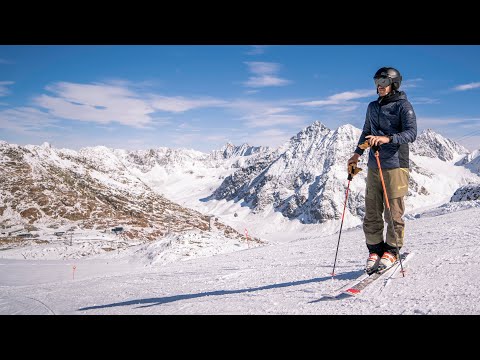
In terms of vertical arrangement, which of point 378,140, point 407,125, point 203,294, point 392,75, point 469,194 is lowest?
point 203,294

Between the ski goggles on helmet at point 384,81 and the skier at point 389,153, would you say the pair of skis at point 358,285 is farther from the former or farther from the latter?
the ski goggles on helmet at point 384,81

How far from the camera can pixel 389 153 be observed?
6.00m

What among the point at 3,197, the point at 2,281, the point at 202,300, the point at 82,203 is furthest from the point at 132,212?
the point at 202,300

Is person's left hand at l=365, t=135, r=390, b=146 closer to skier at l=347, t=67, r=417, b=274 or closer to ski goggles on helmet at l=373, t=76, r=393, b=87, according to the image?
skier at l=347, t=67, r=417, b=274

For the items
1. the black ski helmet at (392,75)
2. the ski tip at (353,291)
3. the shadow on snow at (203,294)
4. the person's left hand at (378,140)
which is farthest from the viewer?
the shadow on snow at (203,294)

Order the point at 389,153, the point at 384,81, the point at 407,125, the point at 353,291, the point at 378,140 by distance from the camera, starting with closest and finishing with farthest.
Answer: the point at 353,291 → the point at 378,140 → the point at 407,125 → the point at 384,81 → the point at 389,153

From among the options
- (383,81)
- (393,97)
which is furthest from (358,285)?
(383,81)

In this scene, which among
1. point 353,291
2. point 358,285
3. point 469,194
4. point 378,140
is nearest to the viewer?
point 353,291

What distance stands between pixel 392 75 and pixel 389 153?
55.0 inches

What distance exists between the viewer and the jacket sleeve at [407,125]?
18.5 feet

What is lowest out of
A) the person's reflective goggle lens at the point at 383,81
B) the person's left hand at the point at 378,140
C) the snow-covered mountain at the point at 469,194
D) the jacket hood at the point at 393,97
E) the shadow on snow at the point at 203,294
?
the shadow on snow at the point at 203,294

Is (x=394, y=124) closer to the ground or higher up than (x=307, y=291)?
higher up

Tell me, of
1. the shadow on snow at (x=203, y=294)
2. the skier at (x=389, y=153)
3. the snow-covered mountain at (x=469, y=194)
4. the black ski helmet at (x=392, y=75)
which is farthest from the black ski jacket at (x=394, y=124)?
the snow-covered mountain at (x=469, y=194)

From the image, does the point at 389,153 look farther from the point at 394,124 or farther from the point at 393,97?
the point at 393,97
